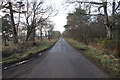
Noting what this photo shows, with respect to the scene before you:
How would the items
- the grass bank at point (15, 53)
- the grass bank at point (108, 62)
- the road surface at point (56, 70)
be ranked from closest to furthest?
the road surface at point (56, 70) → the grass bank at point (108, 62) → the grass bank at point (15, 53)

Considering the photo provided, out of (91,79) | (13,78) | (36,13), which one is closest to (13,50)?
(13,78)

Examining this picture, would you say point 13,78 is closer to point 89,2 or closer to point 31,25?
point 89,2

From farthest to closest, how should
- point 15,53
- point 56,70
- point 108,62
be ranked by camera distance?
point 15,53
point 108,62
point 56,70

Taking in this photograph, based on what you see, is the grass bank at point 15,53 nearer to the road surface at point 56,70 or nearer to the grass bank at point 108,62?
the road surface at point 56,70

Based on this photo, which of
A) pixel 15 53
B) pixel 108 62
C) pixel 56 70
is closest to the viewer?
pixel 56 70

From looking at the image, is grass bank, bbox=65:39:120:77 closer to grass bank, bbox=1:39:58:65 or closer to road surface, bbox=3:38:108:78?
road surface, bbox=3:38:108:78

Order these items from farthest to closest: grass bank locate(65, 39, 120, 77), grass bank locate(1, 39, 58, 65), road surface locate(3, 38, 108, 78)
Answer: grass bank locate(1, 39, 58, 65)
grass bank locate(65, 39, 120, 77)
road surface locate(3, 38, 108, 78)

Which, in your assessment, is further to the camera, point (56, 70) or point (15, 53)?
point (15, 53)

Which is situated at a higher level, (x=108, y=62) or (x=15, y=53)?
(x=108, y=62)

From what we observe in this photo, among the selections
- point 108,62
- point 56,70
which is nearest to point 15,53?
point 56,70

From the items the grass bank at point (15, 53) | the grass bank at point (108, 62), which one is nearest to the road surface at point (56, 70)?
the grass bank at point (108, 62)

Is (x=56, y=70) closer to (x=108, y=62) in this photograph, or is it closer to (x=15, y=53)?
(x=108, y=62)

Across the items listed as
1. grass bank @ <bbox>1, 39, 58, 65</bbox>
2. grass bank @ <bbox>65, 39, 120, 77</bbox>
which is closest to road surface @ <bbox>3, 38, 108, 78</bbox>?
grass bank @ <bbox>65, 39, 120, 77</bbox>

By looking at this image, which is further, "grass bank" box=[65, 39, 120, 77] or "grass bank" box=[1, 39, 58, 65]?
"grass bank" box=[1, 39, 58, 65]
